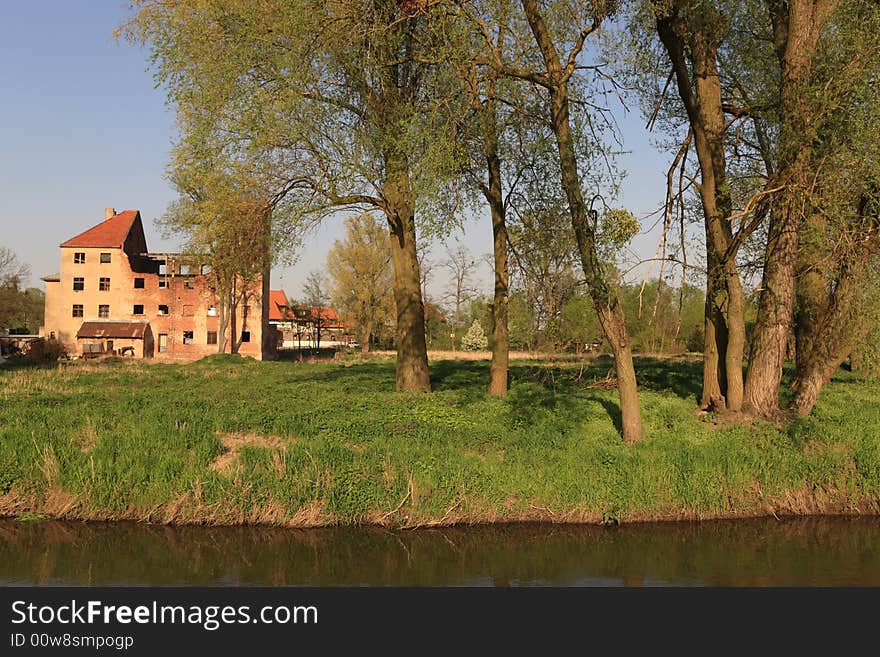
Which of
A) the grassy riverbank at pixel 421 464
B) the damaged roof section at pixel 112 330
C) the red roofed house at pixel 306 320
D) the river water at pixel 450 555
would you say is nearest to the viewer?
the river water at pixel 450 555

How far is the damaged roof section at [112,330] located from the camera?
53969mm

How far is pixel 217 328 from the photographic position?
57.6 m

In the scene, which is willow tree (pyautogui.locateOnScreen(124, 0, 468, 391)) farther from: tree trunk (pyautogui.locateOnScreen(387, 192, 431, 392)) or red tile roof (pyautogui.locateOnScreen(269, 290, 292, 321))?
red tile roof (pyautogui.locateOnScreen(269, 290, 292, 321))

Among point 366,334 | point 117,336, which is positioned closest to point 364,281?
point 366,334

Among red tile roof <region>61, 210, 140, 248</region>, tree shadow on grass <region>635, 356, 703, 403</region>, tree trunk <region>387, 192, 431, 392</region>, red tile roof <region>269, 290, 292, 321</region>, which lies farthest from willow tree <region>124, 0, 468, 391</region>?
red tile roof <region>269, 290, 292, 321</region>

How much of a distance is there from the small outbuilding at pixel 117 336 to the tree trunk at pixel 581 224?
46.3m

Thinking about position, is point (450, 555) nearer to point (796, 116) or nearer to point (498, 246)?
point (498, 246)

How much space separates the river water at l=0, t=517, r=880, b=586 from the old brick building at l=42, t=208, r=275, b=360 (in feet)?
150

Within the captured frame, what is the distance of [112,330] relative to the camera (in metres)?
54.4

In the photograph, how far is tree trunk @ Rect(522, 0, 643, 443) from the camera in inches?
532

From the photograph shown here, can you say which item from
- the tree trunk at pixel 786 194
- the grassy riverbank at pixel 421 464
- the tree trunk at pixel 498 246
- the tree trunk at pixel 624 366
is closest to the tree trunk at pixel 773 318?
the tree trunk at pixel 786 194

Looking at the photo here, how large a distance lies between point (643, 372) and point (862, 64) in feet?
37.5

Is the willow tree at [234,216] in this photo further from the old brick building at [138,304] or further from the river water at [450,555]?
the old brick building at [138,304]

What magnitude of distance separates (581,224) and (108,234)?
5282 cm
